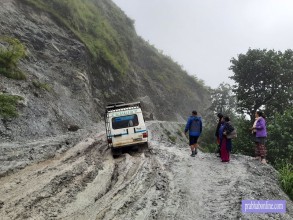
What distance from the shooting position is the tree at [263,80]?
97.0ft

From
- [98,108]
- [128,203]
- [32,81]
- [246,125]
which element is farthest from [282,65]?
[128,203]

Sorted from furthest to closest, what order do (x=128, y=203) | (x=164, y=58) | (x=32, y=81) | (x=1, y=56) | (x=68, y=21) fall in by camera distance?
1. (x=164, y=58)
2. (x=68, y=21)
3. (x=32, y=81)
4. (x=1, y=56)
5. (x=128, y=203)

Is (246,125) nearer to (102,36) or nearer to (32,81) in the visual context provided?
(32,81)

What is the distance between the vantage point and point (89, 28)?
4250 centimetres

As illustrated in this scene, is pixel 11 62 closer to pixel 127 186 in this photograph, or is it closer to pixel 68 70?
pixel 68 70

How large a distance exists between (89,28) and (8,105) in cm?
2527

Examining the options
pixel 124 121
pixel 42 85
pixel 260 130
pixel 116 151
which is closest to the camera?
pixel 260 130

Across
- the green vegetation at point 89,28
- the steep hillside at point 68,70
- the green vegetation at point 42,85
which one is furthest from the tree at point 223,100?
the green vegetation at point 42,85

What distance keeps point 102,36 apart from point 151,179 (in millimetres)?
36220

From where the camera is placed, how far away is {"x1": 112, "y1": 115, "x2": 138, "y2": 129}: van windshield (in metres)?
17.4

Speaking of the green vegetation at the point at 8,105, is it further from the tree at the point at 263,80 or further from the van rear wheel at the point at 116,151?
the tree at the point at 263,80

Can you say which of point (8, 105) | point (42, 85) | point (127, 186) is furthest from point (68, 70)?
point (127, 186)

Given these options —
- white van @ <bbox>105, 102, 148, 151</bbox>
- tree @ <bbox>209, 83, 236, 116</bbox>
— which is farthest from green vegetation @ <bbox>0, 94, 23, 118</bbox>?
tree @ <bbox>209, 83, 236, 116</bbox>

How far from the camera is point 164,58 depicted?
2859 inches
